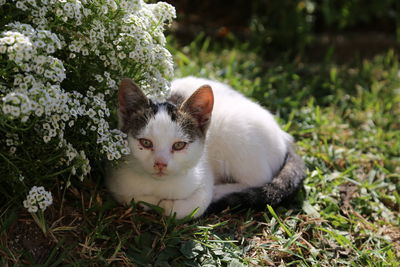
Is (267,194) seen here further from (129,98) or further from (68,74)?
(68,74)

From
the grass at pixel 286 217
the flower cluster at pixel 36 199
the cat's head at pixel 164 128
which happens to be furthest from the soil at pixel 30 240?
the cat's head at pixel 164 128

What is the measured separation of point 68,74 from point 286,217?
1672 millimetres

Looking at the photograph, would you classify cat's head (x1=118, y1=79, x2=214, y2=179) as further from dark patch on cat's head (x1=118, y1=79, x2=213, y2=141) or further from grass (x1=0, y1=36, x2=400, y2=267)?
grass (x1=0, y1=36, x2=400, y2=267)

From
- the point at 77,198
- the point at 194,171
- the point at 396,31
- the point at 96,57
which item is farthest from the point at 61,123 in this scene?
the point at 396,31

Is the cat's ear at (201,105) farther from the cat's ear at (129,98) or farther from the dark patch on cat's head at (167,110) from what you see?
the cat's ear at (129,98)

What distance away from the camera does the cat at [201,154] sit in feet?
9.35

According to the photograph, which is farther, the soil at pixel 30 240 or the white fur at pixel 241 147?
the white fur at pixel 241 147

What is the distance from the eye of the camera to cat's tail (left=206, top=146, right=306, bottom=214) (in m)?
3.20

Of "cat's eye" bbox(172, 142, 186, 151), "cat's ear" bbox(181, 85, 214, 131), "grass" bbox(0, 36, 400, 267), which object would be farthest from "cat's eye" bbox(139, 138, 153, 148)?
"grass" bbox(0, 36, 400, 267)

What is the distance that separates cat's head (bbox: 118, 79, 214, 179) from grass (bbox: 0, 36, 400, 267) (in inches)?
15.2

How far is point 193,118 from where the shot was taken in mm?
3021

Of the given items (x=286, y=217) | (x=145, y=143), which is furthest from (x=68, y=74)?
(x=286, y=217)

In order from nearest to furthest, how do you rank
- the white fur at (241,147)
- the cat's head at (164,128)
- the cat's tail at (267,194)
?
1. the cat's head at (164,128)
2. the cat's tail at (267,194)
3. the white fur at (241,147)

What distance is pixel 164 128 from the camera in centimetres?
285
